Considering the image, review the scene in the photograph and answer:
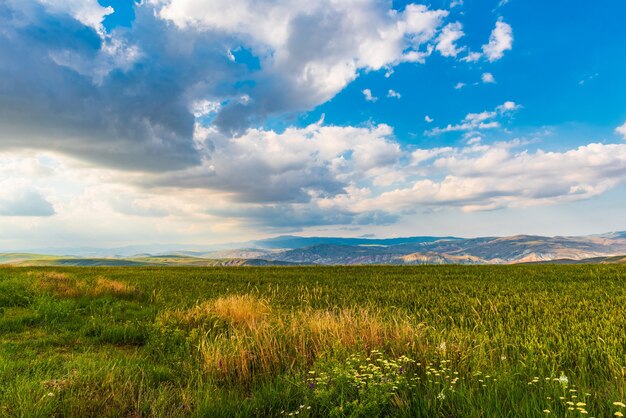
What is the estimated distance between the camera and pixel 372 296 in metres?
17.8

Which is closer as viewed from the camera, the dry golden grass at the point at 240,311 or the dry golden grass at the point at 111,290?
the dry golden grass at the point at 240,311

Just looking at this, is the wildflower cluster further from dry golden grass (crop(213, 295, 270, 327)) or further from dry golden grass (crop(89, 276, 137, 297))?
dry golden grass (crop(89, 276, 137, 297))

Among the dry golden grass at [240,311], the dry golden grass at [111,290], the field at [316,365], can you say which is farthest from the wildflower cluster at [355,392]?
the dry golden grass at [111,290]

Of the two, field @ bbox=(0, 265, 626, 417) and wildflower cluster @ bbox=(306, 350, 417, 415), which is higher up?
wildflower cluster @ bbox=(306, 350, 417, 415)

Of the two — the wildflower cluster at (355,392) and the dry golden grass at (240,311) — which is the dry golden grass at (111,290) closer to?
the dry golden grass at (240,311)

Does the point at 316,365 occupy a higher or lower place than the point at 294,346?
higher

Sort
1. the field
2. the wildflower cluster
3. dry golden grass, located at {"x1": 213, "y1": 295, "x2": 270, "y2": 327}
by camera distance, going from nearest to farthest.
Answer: the wildflower cluster < the field < dry golden grass, located at {"x1": 213, "y1": 295, "x2": 270, "y2": 327}

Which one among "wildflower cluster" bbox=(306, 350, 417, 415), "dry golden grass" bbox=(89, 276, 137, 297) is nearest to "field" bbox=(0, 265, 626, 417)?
"wildflower cluster" bbox=(306, 350, 417, 415)

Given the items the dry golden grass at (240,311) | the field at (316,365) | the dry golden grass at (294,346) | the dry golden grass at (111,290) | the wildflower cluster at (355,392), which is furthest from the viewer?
the dry golden grass at (111,290)

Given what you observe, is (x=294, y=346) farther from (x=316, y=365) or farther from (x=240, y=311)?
(x=240, y=311)

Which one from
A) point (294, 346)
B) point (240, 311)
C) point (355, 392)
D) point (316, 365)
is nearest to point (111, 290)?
point (240, 311)

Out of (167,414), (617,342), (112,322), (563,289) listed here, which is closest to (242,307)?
(112,322)

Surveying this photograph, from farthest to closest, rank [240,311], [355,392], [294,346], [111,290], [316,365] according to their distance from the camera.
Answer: [111,290], [240,311], [294,346], [316,365], [355,392]

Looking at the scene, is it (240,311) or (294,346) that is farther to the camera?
(240,311)
